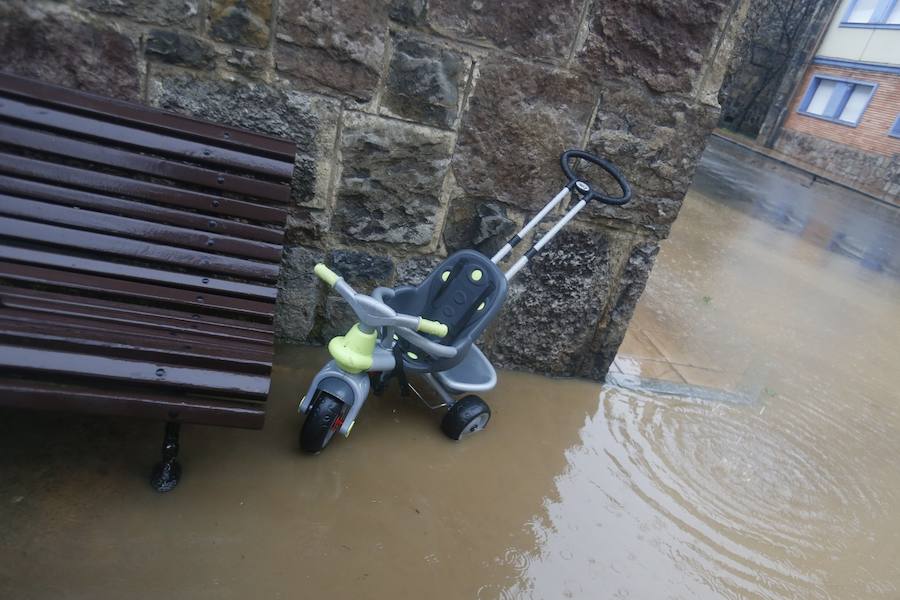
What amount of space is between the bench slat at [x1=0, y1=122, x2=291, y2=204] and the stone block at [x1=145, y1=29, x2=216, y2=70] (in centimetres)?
38

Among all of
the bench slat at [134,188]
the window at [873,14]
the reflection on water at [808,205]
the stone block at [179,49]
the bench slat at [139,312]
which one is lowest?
the reflection on water at [808,205]

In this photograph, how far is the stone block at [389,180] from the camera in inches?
94.7

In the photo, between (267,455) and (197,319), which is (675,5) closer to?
(197,319)

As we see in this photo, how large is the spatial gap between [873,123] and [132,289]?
21.0m

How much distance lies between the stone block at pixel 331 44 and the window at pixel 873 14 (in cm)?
2076

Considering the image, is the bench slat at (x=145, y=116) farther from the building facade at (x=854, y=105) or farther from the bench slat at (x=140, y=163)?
the building facade at (x=854, y=105)

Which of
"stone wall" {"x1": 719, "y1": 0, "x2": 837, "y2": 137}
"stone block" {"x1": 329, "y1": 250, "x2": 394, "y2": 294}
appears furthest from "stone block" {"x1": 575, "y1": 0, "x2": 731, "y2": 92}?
"stone wall" {"x1": 719, "y1": 0, "x2": 837, "y2": 137}

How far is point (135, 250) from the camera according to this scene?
6.36ft

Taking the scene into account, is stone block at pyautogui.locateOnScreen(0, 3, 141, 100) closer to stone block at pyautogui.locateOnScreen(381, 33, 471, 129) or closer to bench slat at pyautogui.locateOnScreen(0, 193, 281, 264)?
bench slat at pyautogui.locateOnScreen(0, 193, 281, 264)

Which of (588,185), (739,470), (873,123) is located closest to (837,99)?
(873,123)

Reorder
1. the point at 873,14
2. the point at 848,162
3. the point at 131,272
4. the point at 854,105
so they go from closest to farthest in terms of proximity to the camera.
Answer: the point at 131,272 < the point at 848,162 < the point at 873,14 < the point at 854,105

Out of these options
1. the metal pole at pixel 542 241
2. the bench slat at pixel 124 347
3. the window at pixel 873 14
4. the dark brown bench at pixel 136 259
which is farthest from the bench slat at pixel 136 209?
the window at pixel 873 14

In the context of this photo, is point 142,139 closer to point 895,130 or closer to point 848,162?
point 895,130

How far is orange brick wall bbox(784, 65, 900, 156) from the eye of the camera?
16938 mm
